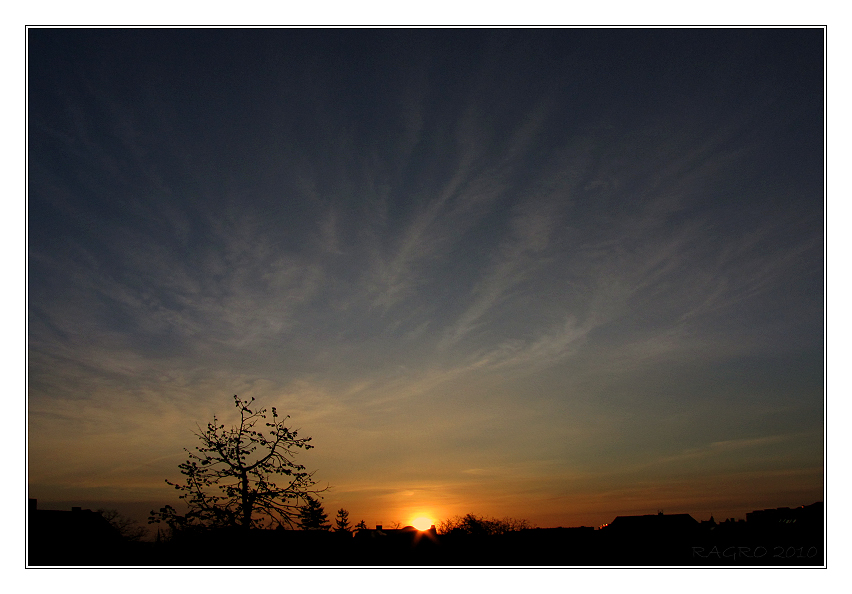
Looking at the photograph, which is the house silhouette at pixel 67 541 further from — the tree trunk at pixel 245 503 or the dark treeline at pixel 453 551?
the tree trunk at pixel 245 503

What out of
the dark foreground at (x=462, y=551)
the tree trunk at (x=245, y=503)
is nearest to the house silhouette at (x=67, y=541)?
the dark foreground at (x=462, y=551)

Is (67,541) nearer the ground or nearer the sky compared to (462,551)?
nearer the ground

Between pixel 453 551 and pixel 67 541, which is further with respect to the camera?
pixel 67 541

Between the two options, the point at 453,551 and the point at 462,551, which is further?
the point at 462,551

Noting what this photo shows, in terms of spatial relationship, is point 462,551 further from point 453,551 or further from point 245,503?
point 245,503

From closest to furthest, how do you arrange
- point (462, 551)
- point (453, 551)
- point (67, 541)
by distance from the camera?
point (453, 551) → point (462, 551) → point (67, 541)

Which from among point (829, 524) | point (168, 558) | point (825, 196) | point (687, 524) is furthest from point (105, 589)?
point (687, 524)

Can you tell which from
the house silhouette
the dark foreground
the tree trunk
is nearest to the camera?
the house silhouette

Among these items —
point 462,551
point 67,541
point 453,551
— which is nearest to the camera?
point 453,551

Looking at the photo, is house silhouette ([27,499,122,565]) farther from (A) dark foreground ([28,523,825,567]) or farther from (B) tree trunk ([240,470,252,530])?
(B) tree trunk ([240,470,252,530])

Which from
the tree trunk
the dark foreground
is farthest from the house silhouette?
the tree trunk

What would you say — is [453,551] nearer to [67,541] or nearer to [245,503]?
[245,503]

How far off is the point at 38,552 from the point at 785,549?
1248 inches

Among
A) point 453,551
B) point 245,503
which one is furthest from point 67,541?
point 453,551
